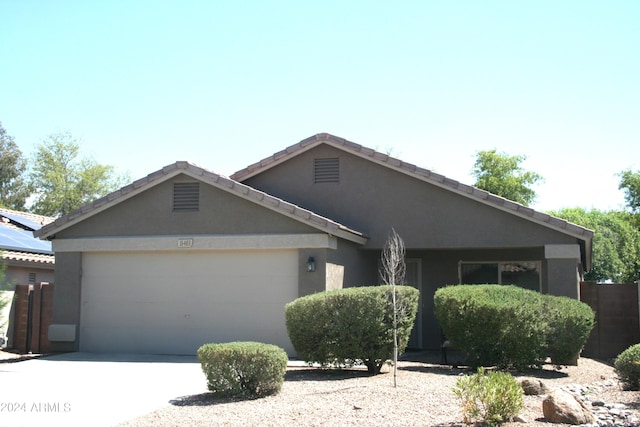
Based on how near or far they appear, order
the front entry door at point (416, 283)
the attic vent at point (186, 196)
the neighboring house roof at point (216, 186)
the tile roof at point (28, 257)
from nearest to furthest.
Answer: the neighboring house roof at point (216, 186) < the attic vent at point (186, 196) < the front entry door at point (416, 283) < the tile roof at point (28, 257)

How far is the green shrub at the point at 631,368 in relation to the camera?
1109cm

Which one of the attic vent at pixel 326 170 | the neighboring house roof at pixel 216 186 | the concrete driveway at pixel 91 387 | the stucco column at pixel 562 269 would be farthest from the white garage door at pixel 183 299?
the stucco column at pixel 562 269

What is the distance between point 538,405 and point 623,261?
38056mm

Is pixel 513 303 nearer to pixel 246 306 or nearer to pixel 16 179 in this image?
pixel 246 306

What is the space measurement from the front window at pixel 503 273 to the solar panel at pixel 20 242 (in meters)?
12.5

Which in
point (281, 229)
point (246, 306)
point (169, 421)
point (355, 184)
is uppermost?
point (355, 184)

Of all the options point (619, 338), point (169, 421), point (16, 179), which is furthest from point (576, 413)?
point (16, 179)

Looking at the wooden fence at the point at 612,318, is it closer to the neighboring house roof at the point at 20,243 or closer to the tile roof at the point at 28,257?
the neighboring house roof at the point at 20,243

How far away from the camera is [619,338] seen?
1717 centimetres

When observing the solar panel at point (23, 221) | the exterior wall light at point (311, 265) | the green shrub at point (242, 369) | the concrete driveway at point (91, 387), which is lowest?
the concrete driveway at point (91, 387)

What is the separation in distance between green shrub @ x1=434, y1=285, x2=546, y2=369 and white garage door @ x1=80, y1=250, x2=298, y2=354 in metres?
3.99

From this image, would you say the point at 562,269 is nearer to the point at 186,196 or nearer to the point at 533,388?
the point at 533,388

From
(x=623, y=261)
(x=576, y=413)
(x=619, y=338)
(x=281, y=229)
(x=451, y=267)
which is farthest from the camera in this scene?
(x=623, y=261)

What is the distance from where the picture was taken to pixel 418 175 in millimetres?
17172
